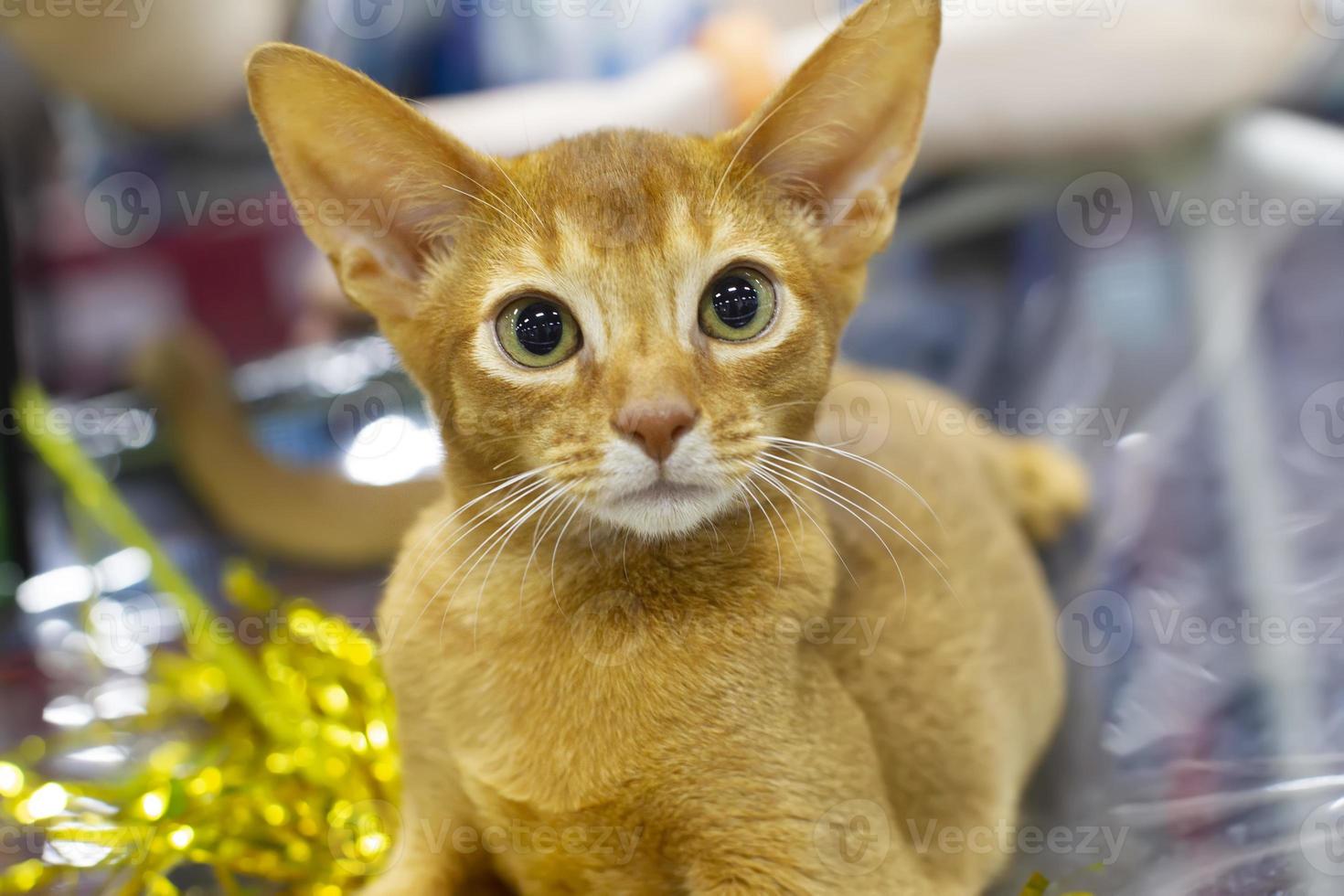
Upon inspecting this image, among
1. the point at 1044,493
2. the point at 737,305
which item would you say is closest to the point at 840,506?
the point at 737,305

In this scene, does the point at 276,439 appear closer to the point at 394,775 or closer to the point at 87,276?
the point at 87,276

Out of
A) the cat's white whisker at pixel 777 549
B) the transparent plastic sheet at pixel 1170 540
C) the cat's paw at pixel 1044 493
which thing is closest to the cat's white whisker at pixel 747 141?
the cat's white whisker at pixel 777 549

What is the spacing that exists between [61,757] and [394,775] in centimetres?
42

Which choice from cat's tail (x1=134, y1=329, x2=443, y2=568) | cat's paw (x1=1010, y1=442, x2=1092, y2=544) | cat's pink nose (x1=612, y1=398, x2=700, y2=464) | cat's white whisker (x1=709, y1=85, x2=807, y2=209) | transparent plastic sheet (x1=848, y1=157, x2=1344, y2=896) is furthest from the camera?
cat's tail (x1=134, y1=329, x2=443, y2=568)

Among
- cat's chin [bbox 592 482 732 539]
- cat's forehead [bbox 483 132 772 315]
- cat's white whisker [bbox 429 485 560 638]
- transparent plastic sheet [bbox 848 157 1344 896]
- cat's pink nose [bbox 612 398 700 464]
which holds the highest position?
cat's forehead [bbox 483 132 772 315]

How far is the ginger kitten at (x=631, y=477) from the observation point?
2.70 ft

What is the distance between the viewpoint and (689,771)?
86cm

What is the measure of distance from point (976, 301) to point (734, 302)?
4.43 ft

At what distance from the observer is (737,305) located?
0.86 meters

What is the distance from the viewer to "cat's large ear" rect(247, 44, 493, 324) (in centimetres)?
82

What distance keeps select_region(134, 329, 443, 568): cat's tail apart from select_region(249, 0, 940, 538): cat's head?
2.39 feet

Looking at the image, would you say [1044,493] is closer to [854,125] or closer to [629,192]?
[854,125]

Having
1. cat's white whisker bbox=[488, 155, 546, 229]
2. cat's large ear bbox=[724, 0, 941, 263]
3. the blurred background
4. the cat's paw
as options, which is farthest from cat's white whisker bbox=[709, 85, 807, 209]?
the cat's paw

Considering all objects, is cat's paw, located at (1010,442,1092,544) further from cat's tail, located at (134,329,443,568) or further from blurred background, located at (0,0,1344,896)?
cat's tail, located at (134,329,443,568)
